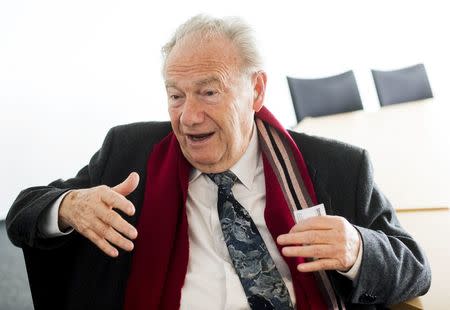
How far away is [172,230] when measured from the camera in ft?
3.99

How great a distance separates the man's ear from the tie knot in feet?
0.76

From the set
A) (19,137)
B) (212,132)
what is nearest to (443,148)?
(212,132)

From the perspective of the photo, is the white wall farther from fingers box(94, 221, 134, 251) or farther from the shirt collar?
fingers box(94, 221, 134, 251)

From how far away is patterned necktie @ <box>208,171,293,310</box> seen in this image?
115cm

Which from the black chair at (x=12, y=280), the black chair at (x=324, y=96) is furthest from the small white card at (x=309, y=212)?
the black chair at (x=324, y=96)

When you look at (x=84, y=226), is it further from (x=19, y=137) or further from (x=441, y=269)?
(x=19, y=137)

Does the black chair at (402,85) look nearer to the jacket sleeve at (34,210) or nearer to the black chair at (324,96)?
the black chair at (324,96)

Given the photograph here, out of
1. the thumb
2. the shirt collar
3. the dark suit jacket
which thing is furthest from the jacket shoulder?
the thumb

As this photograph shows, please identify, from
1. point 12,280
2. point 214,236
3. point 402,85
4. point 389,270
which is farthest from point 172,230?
point 402,85

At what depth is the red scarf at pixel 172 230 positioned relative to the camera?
115 cm

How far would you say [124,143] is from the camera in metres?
1.37

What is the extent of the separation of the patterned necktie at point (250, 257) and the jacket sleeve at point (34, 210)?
1.30 feet

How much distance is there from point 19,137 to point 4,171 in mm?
227

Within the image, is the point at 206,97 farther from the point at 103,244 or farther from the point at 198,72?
the point at 103,244
